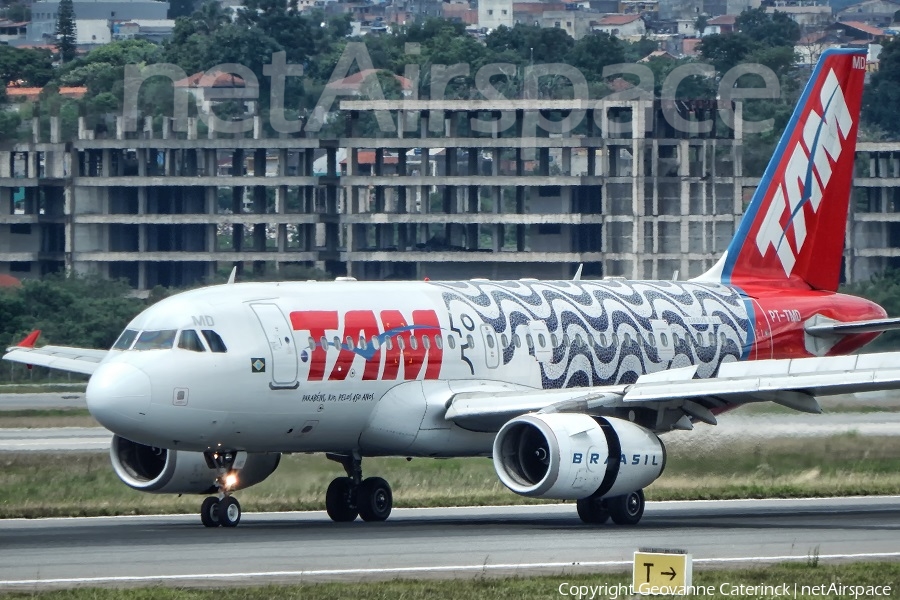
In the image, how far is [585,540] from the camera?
30.0m

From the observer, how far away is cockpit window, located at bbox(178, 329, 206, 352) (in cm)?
3164

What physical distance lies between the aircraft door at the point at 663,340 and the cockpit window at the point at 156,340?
10.5m

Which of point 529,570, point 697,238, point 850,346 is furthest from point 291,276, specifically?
point 529,570

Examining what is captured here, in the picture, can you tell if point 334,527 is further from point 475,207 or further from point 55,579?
point 475,207

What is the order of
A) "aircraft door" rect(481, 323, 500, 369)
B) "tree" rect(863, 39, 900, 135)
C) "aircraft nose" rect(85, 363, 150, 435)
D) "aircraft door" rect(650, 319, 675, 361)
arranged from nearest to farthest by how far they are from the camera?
"aircraft nose" rect(85, 363, 150, 435) < "aircraft door" rect(481, 323, 500, 369) < "aircraft door" rect(650, 319, 675, 361) < "tree" rect(863, 39, 900, 135)

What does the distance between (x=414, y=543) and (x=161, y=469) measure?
6.40 m

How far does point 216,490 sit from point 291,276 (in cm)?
6179

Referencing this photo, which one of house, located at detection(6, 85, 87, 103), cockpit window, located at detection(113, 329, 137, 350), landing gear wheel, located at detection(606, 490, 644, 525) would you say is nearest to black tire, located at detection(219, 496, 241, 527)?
cockpit window, located at detection(113, 329, 137, 350)

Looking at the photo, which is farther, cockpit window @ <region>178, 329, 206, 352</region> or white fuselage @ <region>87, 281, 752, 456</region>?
cockpit window @ <region>178, 329, 206, 352</region>

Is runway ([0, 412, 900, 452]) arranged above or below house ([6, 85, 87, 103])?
below

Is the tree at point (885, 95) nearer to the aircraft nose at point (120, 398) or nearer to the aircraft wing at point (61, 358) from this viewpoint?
the aircraft wing at point (61, 358)

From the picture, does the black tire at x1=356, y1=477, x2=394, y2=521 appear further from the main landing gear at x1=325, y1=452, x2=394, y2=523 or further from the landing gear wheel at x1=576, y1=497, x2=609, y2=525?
the landing gear wheel at x1=576, y1=497, x2=609, y2=525

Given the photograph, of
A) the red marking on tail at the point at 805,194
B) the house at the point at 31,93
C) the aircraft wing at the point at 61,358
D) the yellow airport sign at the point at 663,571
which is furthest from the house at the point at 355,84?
the yellow airport sign at the point at 663,571

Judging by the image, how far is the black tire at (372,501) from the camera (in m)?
34.6
